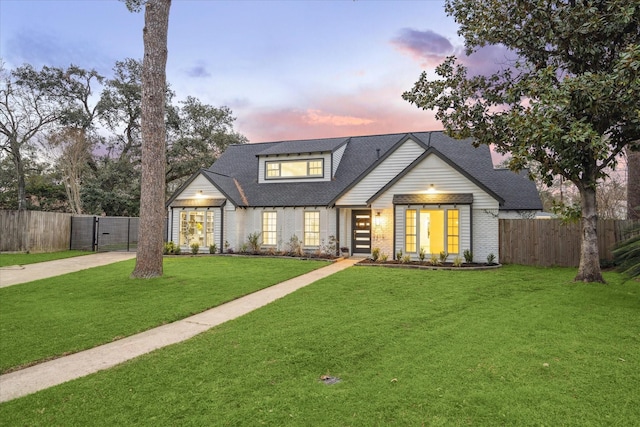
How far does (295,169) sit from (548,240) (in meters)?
12.2

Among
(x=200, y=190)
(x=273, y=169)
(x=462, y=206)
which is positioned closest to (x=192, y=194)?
(x=200, y=190)

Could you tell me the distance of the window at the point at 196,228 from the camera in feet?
60.6

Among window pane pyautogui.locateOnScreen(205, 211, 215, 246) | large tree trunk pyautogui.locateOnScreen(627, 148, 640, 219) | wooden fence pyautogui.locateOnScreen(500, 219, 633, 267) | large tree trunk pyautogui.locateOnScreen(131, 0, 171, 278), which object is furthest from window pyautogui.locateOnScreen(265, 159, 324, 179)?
large tree trunk pyautogui.locateOnScreen(627, 148, 640, 219)

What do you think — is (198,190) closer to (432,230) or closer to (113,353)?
(432,230)

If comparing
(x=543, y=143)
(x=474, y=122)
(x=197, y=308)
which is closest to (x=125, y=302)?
(x=197, y=308)

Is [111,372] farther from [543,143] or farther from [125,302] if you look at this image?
[543,143]

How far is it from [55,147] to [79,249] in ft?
34.2

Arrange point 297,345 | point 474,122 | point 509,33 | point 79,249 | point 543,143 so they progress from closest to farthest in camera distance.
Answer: point 297,345 → point 543,143 → point 509,33 → point 474,122 → point 79,249

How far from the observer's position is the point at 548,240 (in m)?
13.9

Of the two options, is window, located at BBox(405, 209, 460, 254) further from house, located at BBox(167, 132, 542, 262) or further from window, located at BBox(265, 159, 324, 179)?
window, located at BBox(265, 159, 324, 179)

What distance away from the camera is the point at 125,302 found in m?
8.08

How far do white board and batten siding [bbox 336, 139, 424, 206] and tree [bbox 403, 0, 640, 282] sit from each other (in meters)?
4.26

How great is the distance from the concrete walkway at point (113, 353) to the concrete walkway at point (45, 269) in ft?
23.7

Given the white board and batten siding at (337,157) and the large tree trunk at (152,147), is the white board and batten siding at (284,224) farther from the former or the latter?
the large tree trunk at (152,147)
